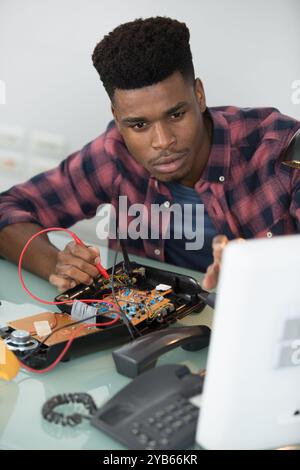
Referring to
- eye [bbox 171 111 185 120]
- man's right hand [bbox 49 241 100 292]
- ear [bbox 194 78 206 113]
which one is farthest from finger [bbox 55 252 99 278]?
ear [bbox 194 78 206 113]

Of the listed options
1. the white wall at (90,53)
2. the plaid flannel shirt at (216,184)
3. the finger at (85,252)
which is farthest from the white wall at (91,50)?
the finger at (85,252)

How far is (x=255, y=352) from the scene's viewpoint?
2.66 feet

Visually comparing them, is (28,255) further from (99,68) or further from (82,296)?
(99,68)

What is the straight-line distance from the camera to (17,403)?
1.01 meters

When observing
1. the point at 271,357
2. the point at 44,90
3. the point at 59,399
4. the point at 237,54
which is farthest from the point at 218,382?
the point at 44,90

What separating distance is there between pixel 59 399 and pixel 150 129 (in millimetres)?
765

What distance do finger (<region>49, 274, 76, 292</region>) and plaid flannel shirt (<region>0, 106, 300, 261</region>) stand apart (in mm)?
311

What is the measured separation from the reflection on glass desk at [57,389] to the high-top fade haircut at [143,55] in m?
0.57

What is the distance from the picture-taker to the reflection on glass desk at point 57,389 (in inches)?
36.0

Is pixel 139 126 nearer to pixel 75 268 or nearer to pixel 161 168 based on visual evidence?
pixel 161 168

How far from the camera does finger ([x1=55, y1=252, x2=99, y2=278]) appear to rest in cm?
143

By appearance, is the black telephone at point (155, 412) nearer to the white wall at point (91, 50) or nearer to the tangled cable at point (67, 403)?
the tangled cable at point (67, 403)

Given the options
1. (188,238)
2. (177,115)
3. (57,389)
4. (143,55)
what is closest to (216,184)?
(188,238)

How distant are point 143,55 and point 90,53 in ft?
3.12
